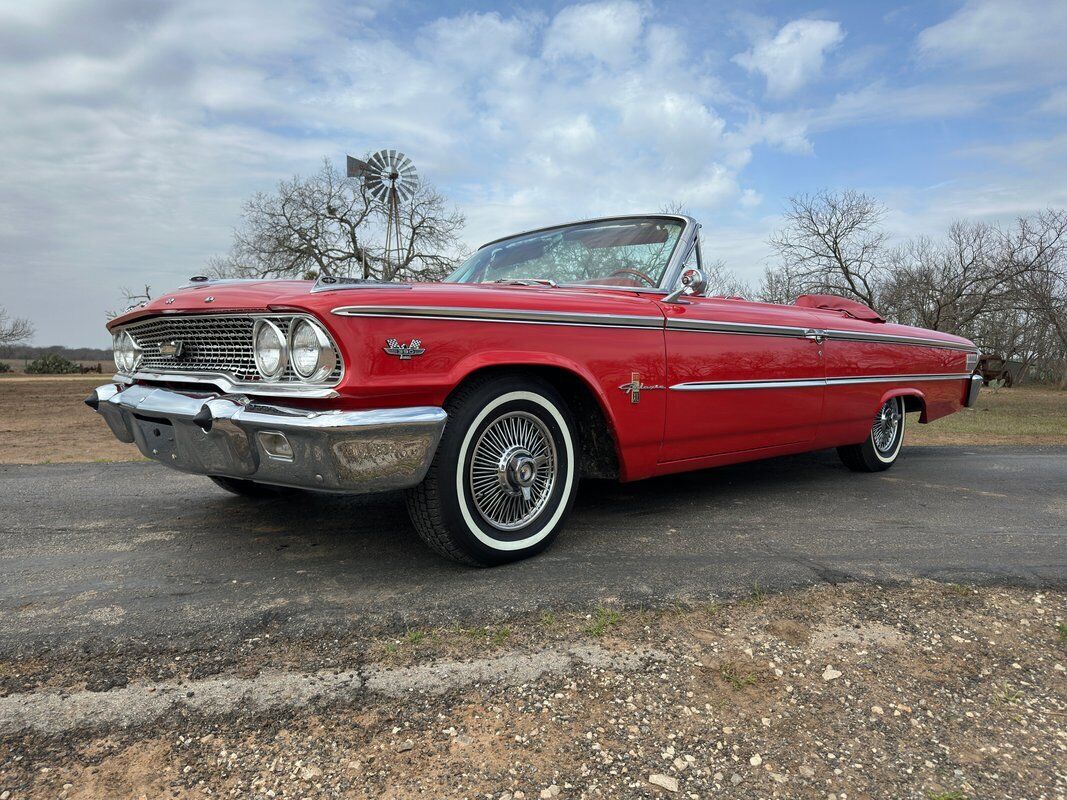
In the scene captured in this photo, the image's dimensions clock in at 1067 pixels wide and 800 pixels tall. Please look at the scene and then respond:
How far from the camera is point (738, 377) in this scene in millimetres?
3584

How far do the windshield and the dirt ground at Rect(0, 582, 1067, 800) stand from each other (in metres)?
2.00

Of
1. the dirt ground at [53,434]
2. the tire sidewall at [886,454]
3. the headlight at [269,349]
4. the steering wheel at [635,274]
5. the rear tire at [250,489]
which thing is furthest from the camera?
the dirt ground at [53,434]

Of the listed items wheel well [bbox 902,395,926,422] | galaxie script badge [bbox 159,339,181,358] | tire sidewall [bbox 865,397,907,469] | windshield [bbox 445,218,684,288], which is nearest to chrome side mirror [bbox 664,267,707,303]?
windshield [bbox 445,218,684,288]

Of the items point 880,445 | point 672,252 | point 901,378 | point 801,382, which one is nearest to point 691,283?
point 672,252

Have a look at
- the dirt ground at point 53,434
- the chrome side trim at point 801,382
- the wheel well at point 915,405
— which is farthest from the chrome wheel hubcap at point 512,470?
the dirt ground at point 53,434

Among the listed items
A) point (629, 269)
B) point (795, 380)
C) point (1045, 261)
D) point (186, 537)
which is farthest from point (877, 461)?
point (1045, 261)

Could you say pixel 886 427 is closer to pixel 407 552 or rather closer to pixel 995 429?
pixel 407 552

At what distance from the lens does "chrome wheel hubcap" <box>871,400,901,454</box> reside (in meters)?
5.06

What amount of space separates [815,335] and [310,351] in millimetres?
3065

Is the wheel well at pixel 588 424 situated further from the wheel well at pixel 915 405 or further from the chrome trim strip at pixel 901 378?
the wheel well at pixel 915 405

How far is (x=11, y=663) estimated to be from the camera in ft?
6.25

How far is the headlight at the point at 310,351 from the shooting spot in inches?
90.1

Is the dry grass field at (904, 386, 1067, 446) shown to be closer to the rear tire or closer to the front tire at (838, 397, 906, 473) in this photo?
the front tire at (838, 397, 906, 473)

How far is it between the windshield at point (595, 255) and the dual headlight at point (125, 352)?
5.99 feet
